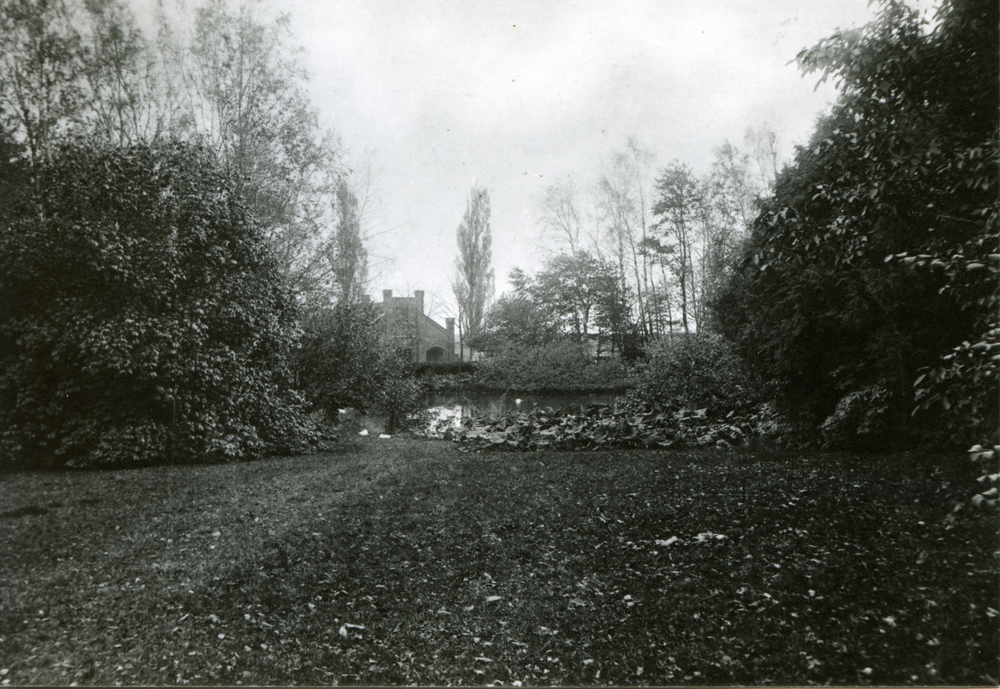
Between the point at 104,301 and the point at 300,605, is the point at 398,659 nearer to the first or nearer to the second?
the point at 300,605

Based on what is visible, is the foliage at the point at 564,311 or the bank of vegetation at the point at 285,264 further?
the foliage at the point at 564,311

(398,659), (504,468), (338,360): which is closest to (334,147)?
(338,360)

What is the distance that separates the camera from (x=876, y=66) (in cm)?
455

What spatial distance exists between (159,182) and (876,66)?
31.6 feet

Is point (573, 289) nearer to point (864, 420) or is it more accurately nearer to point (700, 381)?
point (700, 381)

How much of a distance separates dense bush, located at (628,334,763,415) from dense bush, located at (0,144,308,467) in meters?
9.09

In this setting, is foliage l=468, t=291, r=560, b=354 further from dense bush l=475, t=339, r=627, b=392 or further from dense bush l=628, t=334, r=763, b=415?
dense bush l=628, t=334, r=763, b=415

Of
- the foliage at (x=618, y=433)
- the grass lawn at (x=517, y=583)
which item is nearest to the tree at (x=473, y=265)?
the foliage at (x=618, y=433)

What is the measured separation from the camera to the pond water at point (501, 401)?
23.7m

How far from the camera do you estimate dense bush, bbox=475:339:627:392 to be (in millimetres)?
29906

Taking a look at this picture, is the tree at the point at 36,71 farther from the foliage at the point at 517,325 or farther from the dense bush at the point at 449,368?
the foliage at the point at 517,325

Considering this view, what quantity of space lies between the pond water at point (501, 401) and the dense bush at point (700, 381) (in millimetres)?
7307

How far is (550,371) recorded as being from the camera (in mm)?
31828

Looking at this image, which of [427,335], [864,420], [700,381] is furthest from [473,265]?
[864,420]
